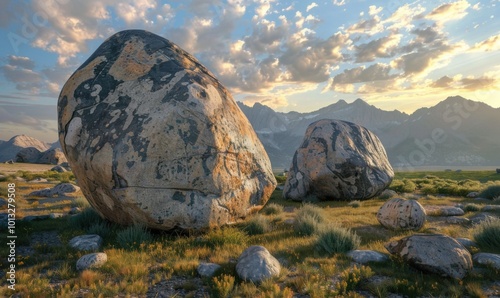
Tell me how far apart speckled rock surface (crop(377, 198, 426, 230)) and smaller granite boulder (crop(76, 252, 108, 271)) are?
9753 millimetres

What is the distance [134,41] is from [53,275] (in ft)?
27.3

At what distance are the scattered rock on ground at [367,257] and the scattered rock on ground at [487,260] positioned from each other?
7.12ft

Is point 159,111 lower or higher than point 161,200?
higher

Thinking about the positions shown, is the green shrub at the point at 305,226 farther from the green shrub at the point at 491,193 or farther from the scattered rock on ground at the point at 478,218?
the green shrub at the point at 491,193

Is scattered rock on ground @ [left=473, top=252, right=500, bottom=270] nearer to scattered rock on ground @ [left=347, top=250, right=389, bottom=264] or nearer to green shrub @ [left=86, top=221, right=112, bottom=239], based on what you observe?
scattered rock on ground @ [left=347, top=250, right=389, bottom=264]

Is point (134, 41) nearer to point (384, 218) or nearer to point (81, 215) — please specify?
point (81, 215)

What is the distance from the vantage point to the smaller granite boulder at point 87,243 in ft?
26.5

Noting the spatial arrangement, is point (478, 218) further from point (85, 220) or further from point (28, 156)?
point (28, 156)

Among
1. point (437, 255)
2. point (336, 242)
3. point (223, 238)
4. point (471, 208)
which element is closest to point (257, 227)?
point (223, 238)

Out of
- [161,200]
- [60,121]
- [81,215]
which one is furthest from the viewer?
[81,215]

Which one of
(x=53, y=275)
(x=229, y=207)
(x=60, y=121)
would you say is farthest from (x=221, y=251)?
(x=60, y=121)

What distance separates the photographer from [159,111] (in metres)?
9.34

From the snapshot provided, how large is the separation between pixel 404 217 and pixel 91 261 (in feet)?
34.1

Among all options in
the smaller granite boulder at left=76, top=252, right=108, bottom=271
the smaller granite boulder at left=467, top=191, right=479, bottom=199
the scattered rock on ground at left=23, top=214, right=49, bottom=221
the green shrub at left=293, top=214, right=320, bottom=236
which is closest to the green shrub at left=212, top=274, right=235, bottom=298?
the smaller granite boulder at left=76, top=252, right=108, bottom=271
